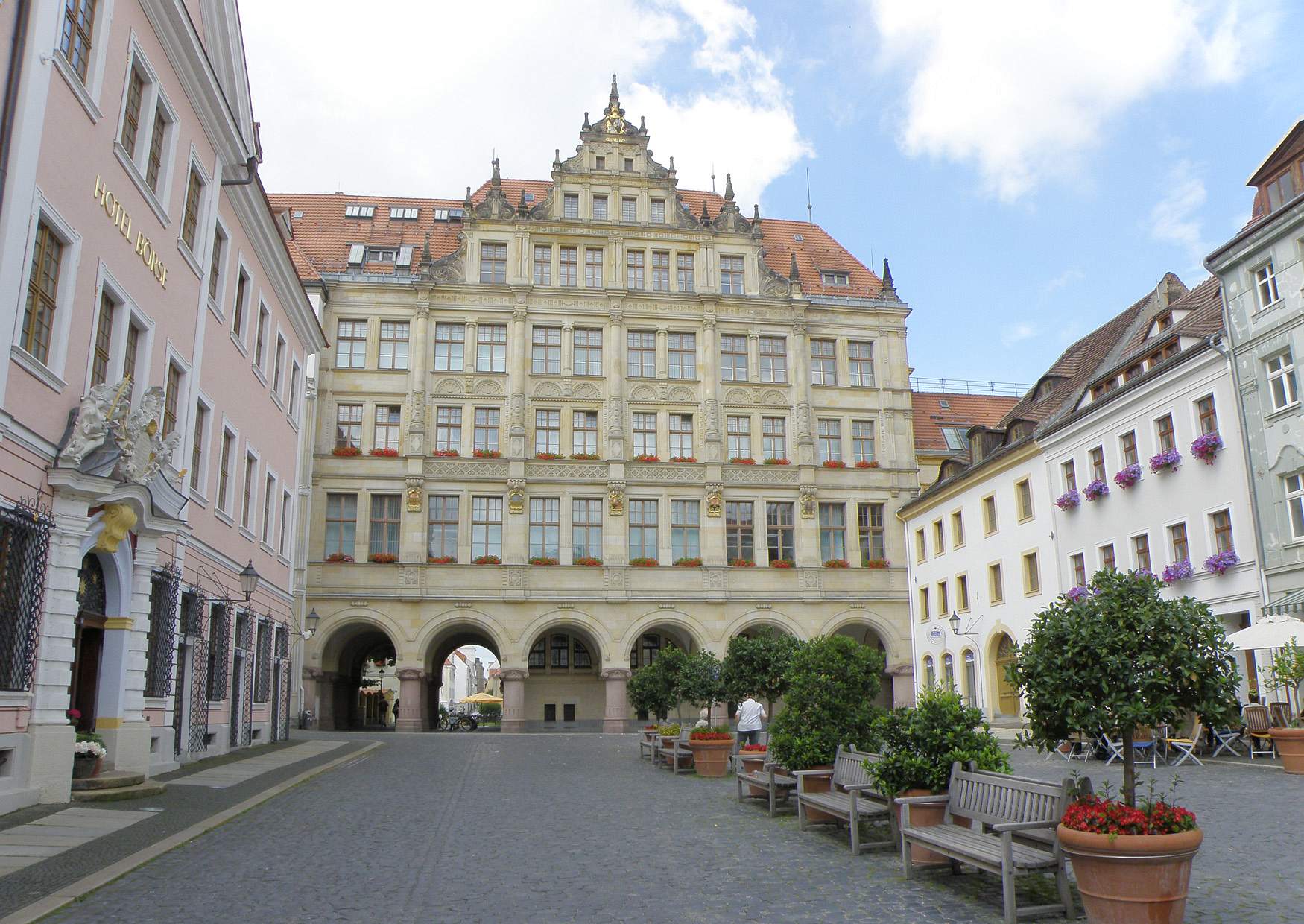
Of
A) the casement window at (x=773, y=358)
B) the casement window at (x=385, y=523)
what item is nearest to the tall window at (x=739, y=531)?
the casement window at (x=773, y=358)

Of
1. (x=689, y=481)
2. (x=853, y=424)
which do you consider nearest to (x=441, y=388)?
(x=689, y=481)

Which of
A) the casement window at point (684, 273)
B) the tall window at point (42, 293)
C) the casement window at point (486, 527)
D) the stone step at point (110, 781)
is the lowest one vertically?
the stone step at point (110, 781)

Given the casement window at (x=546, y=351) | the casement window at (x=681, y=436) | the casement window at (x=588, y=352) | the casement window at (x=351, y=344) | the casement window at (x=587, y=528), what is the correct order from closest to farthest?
1. the casement window at (x=587, y=528)
2. the casement window at (x=351, y=344)
3. the casement window at (x=546, y=351)
4. the casement window at (x=681, y=436)
5. the casement window at (x=588, y=352)

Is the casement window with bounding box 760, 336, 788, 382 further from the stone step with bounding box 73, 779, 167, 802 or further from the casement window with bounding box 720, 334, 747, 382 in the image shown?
the stone step with bounding box 73, 779, 167, 802

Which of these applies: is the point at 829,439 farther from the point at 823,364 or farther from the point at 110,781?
the point at 110,781

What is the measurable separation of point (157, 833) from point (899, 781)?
7550 mm

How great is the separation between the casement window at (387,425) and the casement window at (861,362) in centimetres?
1821

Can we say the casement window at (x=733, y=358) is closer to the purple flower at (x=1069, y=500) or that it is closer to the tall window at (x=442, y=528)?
the tall window at (x=442, y=528)

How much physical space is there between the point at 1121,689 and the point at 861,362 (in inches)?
1472

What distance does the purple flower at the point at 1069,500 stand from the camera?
29906 millimetres

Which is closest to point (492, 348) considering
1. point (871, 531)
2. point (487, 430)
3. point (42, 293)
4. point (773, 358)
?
point (487, 430)

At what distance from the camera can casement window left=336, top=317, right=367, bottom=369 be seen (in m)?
40.8

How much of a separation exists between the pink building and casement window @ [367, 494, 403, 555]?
1464cm

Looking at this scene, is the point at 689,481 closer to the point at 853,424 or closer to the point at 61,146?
the point at 853,424
